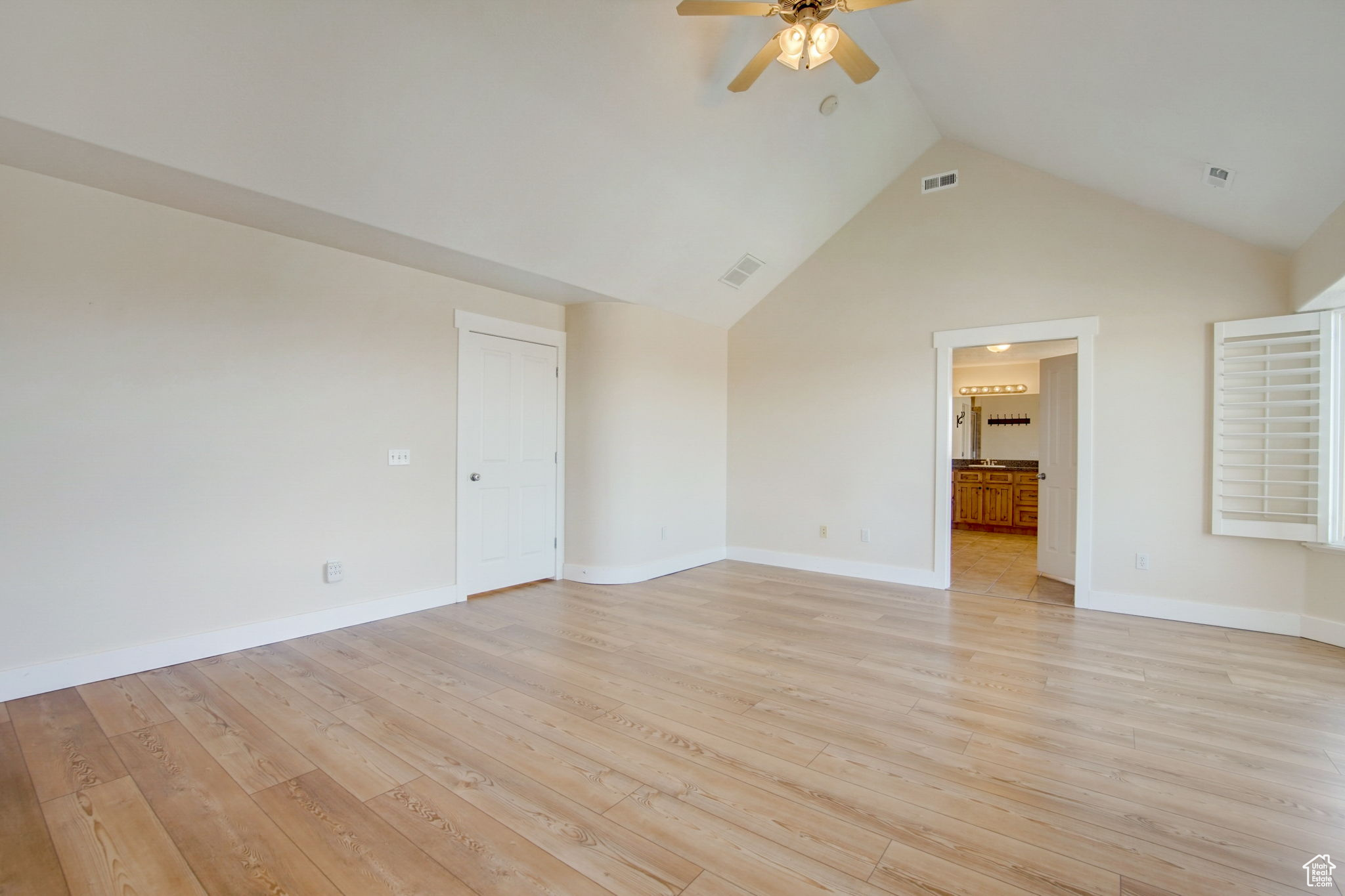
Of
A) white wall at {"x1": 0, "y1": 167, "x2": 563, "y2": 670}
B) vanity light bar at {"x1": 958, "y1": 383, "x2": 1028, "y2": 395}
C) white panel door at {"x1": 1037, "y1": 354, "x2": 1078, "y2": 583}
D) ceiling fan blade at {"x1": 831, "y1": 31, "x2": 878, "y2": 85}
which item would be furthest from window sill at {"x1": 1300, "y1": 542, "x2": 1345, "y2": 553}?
white wall at {"x1": 0, "y1": 167, "x2": 563, "y2": 670}

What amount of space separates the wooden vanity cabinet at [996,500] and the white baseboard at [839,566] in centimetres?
395

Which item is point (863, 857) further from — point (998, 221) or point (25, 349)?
point (998, 221)

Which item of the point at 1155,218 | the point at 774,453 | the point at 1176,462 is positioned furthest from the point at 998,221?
the point at 774,453

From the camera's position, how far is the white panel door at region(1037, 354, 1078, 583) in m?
5.00

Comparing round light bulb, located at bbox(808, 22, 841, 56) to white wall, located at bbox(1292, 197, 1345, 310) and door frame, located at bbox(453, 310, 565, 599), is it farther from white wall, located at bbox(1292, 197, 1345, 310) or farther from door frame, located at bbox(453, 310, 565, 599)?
door frame, located at bbox(453, 310, 565, 599)

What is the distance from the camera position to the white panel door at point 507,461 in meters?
4.55

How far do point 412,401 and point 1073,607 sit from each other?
5.16 meters

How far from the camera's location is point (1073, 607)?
4375 mm

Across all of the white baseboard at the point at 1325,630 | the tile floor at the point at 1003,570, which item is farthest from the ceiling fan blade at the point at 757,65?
the white baseboard at the point at 1325,630

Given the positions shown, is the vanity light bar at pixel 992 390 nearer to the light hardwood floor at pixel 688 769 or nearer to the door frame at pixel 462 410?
the light hardwood floor at pixel 688 769

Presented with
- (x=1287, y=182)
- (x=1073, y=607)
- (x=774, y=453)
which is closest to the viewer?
(x=1287, y=182)

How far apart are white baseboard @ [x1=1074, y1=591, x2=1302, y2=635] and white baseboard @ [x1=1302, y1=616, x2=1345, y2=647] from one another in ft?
0.14

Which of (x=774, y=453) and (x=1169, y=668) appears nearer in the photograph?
(x=1169, y=668)

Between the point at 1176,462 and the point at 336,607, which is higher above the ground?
the point at 1176,462
